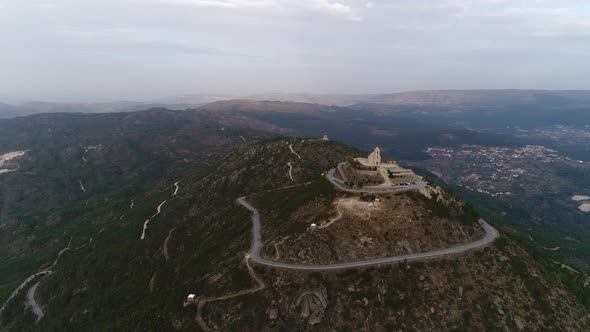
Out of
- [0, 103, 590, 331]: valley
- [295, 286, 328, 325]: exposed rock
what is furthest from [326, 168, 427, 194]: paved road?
[295, 286, 328, 325]: exposed rock

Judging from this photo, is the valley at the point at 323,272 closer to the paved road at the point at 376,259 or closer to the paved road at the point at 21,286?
the paved road at the point at 376,259

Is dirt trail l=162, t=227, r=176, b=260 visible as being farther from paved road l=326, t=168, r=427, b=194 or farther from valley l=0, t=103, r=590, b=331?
paved road l=326, t=168, r=427, b=194

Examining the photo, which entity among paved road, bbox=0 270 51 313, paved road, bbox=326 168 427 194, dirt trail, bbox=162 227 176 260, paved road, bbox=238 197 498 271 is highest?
paved road, bbox=326 168 427 194

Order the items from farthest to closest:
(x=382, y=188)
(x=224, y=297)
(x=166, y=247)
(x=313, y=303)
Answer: (x=166, y=247) < (x=382, y=188) < (x=224, y=297) < (x=313, y=303)

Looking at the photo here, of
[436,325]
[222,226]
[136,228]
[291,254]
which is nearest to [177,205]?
[136,228]

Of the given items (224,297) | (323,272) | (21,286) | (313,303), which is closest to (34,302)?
(21,286)

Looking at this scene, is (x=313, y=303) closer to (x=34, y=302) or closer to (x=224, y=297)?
(x=224, y=297)

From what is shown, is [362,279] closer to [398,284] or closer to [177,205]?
[398,284]
